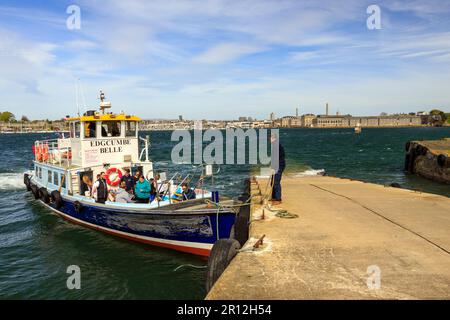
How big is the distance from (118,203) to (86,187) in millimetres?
3398

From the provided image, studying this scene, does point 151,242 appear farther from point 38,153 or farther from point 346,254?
point 38,153

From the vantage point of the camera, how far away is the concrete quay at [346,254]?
548 centimetres

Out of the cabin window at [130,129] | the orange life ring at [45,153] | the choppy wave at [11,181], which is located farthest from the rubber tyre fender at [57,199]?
the choppy wave at [11,181]

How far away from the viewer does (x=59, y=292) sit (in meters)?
10.0

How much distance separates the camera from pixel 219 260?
23.7 feet

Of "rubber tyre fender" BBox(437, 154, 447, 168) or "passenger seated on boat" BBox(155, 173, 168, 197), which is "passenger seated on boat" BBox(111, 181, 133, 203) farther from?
"rubber tyre fender" BBox(437, 154, 447, 168)

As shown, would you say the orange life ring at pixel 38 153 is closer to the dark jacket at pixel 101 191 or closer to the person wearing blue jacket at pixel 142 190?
the dark jacket at pixel 101 191

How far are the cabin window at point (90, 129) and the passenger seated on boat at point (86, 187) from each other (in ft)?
6.23

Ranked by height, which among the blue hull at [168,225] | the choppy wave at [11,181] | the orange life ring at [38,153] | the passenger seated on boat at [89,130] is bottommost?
the choppy wave at [11,181]
